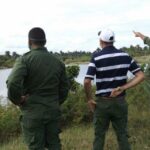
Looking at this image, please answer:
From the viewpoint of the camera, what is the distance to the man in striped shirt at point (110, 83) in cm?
717

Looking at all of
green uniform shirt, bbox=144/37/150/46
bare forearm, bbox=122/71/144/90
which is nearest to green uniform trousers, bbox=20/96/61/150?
bare forearm, bbox=122/71/144/90

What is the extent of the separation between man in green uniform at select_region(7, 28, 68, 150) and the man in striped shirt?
0.67 metres

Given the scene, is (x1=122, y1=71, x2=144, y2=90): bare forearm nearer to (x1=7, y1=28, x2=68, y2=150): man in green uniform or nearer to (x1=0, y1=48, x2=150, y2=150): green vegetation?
(x1=7, y1=28, x2=68, y2=150): man in green uniform

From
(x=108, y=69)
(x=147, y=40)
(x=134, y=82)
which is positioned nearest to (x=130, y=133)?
(x=147, y=40)

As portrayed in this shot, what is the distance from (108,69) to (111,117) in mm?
731

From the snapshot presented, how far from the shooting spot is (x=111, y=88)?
722cm

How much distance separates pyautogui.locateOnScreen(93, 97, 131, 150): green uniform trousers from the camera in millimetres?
7262

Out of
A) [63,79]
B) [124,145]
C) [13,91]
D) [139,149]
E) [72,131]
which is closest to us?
[13,91]

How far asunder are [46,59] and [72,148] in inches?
112

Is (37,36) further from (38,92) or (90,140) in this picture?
(90,140)

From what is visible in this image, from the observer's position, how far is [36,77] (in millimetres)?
6570

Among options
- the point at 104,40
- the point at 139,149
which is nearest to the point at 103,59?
the point at 104,40

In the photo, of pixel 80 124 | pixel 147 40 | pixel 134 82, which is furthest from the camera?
pixel 80 124

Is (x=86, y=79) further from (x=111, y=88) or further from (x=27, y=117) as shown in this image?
(x=27, y=117)
